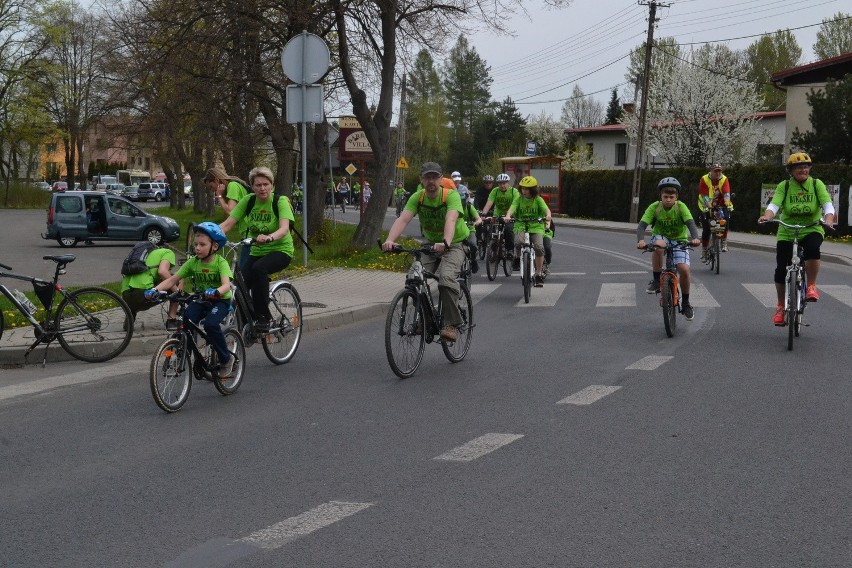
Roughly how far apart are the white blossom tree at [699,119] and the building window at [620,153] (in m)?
7.15

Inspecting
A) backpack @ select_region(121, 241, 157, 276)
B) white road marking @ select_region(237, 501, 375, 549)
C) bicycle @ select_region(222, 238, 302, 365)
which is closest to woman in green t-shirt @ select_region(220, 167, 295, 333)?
bicycle @ select_region(222, 238, 302, 365)

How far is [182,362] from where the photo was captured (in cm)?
818

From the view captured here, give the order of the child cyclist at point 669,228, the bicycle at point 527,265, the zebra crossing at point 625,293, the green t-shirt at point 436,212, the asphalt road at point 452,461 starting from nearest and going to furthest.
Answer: the asphalt road at point 452,461, the green t-shirt at point 436,212, the child cyclist at point 669,228, the zebra crossing at point 625,293, the bicycle at point 527,265

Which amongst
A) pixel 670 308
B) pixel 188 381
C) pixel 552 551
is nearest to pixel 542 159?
pixel 670 308

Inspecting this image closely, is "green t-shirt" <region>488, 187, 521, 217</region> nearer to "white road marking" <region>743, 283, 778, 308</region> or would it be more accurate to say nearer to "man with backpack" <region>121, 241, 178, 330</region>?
"white road marking" <region>743, 283, 778, 308</region>

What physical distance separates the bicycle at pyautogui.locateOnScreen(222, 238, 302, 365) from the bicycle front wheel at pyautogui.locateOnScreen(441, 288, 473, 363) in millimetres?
1441

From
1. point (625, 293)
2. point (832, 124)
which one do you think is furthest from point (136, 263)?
point (832, 124)

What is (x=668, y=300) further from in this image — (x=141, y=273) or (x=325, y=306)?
(x=141, y=273)

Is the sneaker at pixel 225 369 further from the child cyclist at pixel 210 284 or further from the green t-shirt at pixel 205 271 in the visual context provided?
the green t-shirt at pixel 205 271

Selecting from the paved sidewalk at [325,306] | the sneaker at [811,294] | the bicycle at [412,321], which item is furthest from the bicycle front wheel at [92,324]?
the sneaker at [811,294]

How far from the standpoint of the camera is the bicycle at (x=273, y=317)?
9828 mm

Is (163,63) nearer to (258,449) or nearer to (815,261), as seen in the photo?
(815,261)

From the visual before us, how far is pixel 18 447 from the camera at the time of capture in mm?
7039

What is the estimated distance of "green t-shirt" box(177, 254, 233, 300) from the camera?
8562mm
